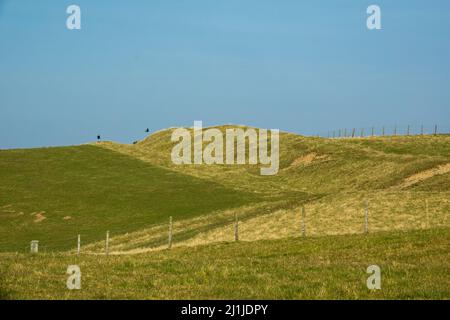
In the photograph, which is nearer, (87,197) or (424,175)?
A: (424,175)

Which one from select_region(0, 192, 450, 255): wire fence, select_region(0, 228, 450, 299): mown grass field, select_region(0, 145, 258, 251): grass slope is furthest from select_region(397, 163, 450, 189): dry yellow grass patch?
select_region(0, 228, 450, 299): mown grass field

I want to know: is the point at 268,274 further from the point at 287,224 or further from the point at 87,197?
the point at 87,197

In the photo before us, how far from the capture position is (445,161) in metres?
84.7

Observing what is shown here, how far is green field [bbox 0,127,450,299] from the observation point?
2336 cm

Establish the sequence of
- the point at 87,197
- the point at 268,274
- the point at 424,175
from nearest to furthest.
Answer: the point at 268,274, the point at 424,175, the point at 87,197

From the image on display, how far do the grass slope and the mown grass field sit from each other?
31620 mm

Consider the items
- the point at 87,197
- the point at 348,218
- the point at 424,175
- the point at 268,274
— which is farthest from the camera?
the point at 87,197

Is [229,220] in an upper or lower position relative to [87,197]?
lower

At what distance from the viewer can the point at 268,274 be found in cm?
2506

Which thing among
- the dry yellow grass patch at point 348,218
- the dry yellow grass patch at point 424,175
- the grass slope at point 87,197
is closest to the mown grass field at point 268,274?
the dry yellow grass patch at point 348,218

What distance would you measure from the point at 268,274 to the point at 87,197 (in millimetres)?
65807

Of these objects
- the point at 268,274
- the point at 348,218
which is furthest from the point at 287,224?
the point at 268,274
